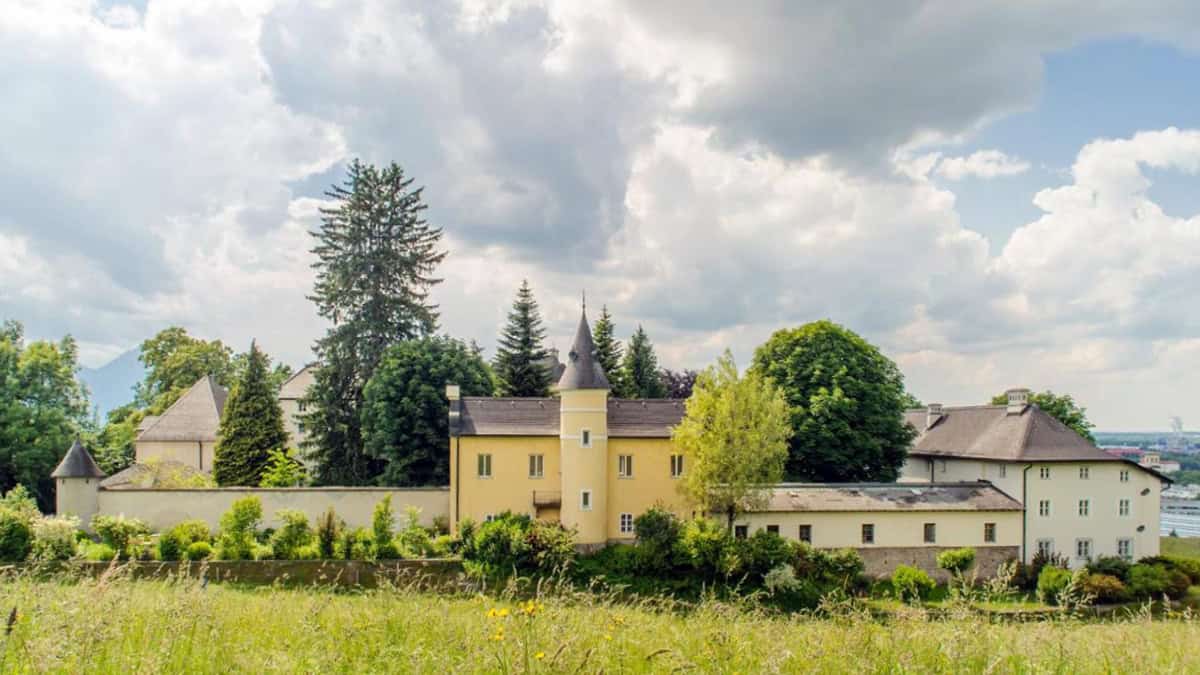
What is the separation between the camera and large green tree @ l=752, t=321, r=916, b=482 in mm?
31375

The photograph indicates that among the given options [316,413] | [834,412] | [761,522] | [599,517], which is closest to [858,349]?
[834,412]

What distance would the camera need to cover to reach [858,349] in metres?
33.5

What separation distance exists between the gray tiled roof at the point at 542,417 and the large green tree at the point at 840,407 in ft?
22.0

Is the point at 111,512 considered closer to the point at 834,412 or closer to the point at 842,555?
the point at 842,555

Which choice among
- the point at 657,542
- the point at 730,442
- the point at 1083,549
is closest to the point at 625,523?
the point at 657,542

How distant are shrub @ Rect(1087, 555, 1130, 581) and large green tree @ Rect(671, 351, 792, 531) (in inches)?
449

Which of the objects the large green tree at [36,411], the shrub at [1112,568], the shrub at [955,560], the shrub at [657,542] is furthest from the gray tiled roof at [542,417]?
the large green tree at [36,411]

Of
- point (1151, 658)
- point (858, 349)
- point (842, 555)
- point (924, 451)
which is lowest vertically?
point (842, 555)

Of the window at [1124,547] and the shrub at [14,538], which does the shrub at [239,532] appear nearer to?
the shrub at [14,538]

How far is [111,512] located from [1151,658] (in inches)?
1188

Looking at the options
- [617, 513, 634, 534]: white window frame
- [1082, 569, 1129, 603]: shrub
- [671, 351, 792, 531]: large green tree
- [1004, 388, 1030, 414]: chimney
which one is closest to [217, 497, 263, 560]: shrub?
[617, 513, 634, 534]: white window frame

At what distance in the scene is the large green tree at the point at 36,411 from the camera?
3259cm

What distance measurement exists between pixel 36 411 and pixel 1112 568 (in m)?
44.8

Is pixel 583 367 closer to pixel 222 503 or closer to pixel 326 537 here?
pixel 326 537
